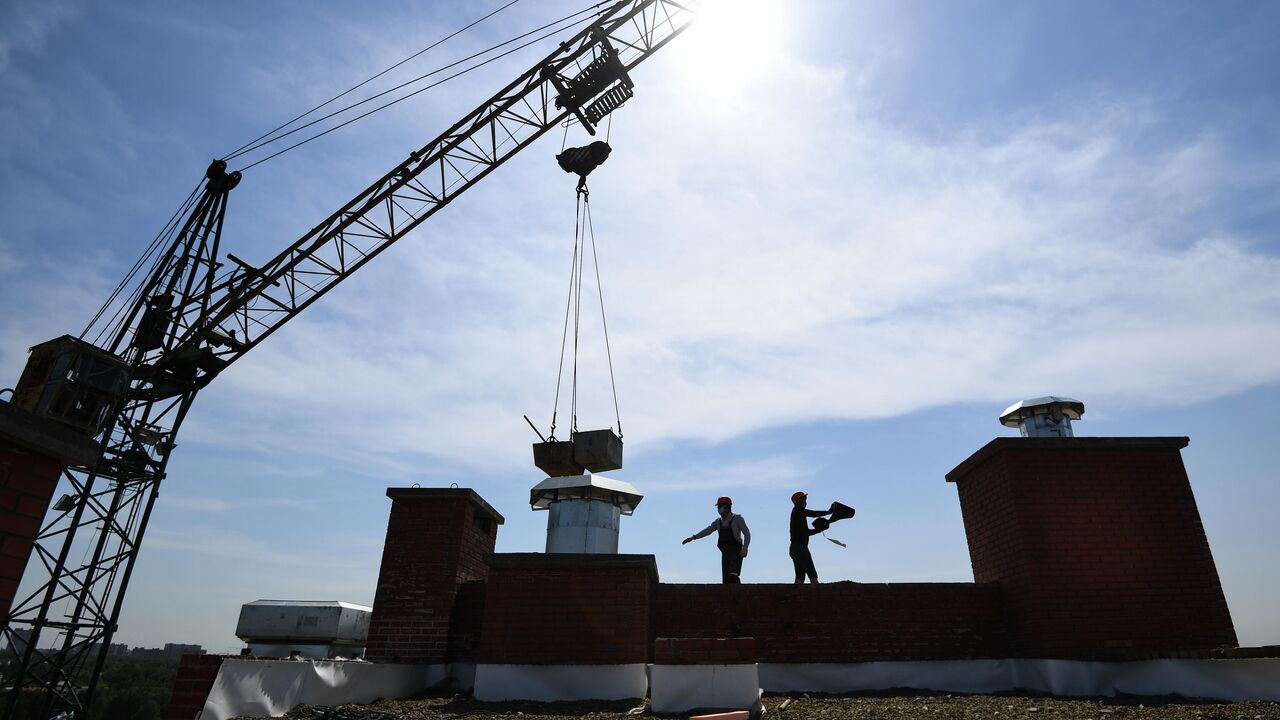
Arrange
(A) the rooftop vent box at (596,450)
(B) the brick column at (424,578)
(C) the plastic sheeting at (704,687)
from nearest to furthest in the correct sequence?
1. (C) the plastic sheeting at (704,687)
2. (B) the brick column at (424,578)
3. (A) the rooftop vent box at (596,450)

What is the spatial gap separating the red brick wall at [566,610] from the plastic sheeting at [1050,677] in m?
1.69

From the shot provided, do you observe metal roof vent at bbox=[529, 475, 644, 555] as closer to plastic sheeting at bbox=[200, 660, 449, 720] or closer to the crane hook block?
plastic sheeting at bbox=[200, 660, 449, 720]

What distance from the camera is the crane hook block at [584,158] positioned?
15727 mm

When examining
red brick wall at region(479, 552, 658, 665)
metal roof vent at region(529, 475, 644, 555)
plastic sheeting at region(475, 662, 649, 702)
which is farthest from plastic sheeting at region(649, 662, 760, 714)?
metal roof vent at region(529, 475, 644, 555)

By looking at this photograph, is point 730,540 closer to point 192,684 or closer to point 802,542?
point 802,542

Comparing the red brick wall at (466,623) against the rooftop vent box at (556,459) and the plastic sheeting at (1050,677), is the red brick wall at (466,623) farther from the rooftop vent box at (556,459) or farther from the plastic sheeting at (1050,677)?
the plastic sheeting at (1050,677)

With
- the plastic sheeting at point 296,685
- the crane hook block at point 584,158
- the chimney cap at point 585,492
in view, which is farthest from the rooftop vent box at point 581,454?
the crane hook block at point 584,158

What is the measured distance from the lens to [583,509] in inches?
363

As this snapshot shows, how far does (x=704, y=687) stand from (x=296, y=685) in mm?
3878

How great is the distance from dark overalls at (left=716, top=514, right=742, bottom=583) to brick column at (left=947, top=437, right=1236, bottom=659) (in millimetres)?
3241

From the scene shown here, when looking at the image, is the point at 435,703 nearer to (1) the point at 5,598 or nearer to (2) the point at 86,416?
(1) the point at 5,598

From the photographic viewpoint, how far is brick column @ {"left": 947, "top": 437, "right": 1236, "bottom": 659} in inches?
297

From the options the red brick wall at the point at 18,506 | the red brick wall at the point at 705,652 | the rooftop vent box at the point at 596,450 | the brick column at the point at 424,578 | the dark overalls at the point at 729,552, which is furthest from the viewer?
the rooftop vent box at the point at 596,450

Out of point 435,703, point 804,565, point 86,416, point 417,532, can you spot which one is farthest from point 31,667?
point 804,565
